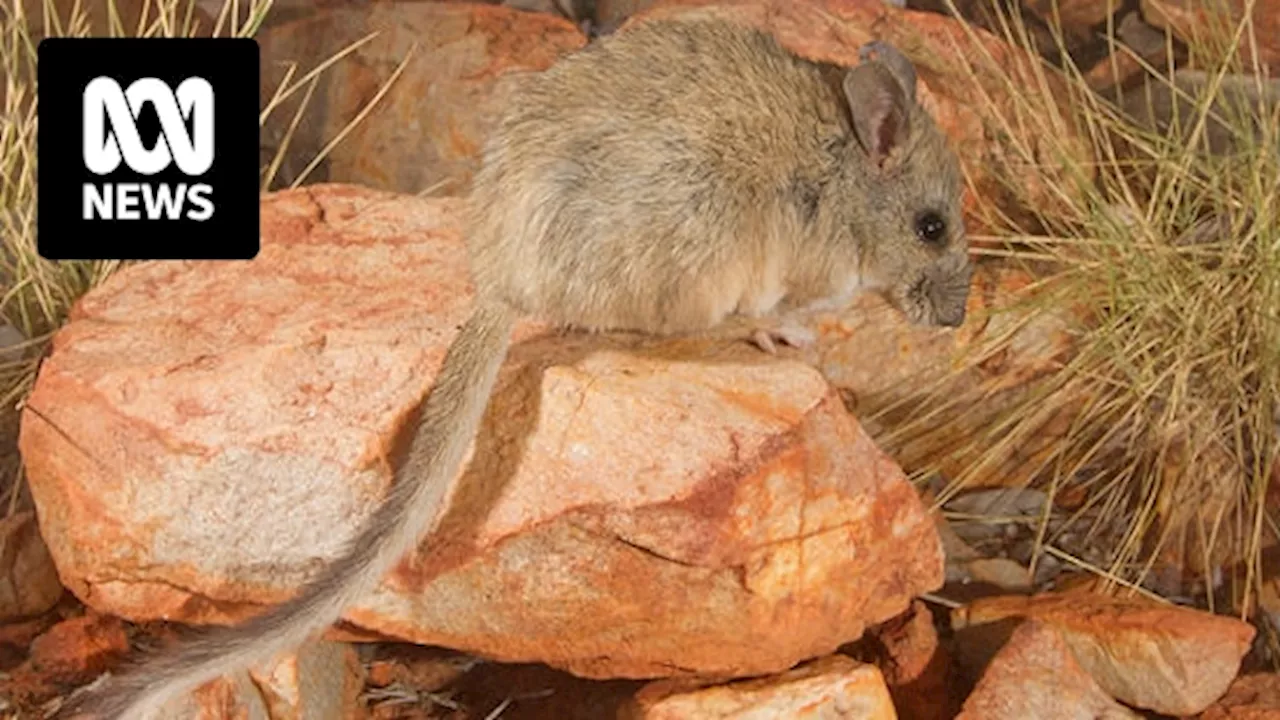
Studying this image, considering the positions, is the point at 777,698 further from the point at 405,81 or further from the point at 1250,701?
the point at 405,81

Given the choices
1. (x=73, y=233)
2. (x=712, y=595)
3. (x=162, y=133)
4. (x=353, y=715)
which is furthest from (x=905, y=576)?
(x=73, y=233)

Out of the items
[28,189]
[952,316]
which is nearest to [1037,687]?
[952,316]

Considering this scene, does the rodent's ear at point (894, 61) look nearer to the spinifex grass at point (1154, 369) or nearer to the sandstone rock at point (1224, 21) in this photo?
the spinifex grass at point (1154, 369)

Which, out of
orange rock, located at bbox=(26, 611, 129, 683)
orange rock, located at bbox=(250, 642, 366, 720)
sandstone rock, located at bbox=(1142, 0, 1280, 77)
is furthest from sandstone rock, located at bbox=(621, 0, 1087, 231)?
orange rock, located at bbox=(26, 611, 129, 683)

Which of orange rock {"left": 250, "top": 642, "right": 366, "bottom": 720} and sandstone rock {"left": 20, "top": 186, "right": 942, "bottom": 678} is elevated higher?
sandstone rock {"left": 20, "top": 186, "right": 942, "bottom": 678}

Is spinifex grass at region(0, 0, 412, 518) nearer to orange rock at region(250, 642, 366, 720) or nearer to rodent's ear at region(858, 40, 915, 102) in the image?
orange rock at region(250, 642, 366, 720)
